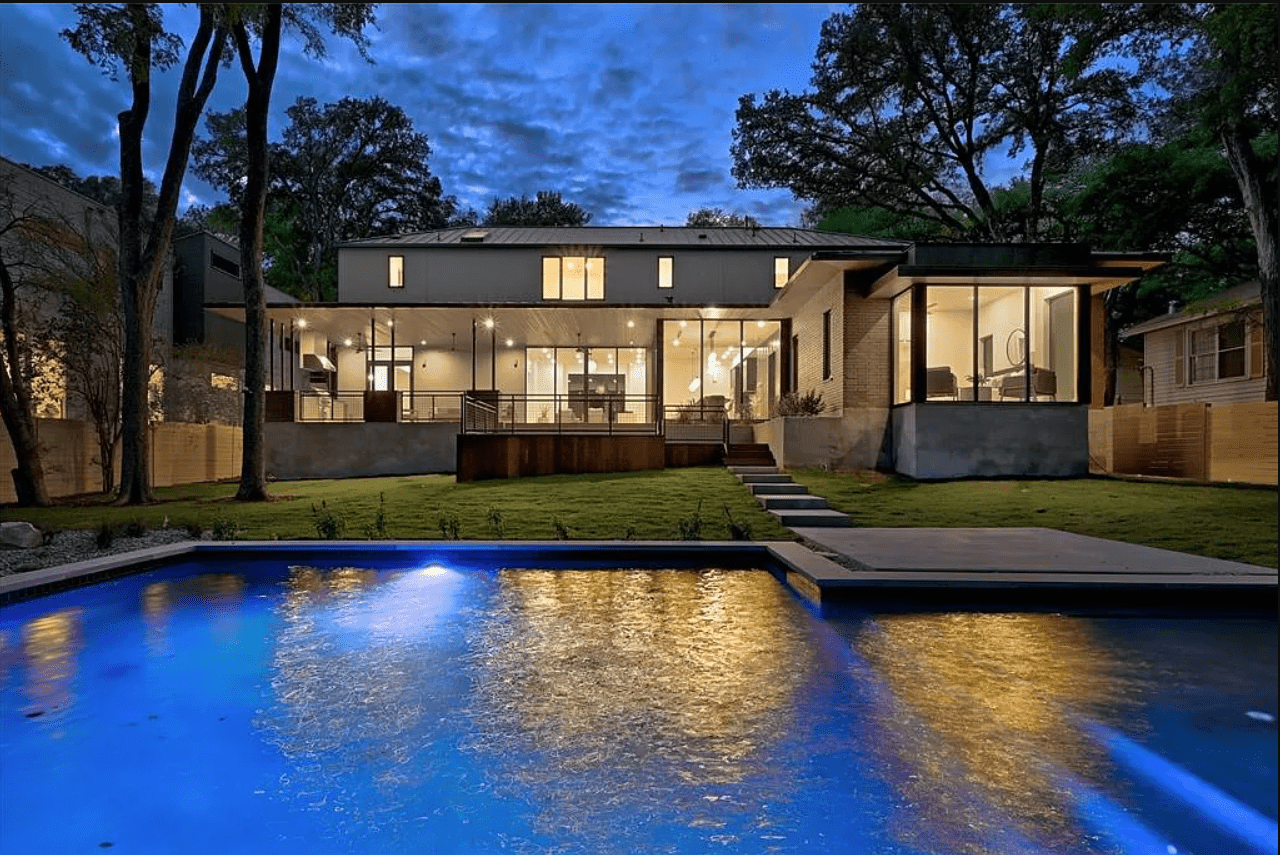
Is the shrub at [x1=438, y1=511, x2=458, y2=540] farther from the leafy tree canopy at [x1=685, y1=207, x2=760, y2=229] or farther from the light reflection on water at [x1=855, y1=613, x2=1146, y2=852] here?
the leafy tree canopy at [x1=685, y1=207, x2=760, y2=229]

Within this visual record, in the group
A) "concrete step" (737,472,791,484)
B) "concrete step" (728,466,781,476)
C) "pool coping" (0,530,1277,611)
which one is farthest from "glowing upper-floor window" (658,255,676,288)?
"pool coping" (0,530,1277,611)

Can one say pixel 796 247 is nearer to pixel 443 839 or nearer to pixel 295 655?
pixel 295 655

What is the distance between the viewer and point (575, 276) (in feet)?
78.1

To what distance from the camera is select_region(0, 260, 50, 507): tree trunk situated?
13.0 meters

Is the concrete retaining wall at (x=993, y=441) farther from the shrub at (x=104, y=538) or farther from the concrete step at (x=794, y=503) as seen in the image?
the shrub at (x=104, y=538)

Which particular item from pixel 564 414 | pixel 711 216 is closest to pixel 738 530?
pixel 564 414

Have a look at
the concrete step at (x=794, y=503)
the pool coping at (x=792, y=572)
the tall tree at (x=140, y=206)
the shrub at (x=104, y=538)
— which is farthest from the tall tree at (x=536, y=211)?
the pool coping at (x=792, y=572)

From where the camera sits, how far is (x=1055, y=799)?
3416mm

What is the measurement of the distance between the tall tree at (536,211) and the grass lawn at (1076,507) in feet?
97.5

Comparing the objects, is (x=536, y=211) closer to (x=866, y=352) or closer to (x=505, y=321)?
(x=505, y=321)

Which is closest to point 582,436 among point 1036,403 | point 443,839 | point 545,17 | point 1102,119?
point 1036,403

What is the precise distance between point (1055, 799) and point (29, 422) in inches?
661

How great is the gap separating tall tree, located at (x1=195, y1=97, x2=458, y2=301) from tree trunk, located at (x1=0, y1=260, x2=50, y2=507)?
20179mm

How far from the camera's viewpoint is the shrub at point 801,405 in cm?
1605
